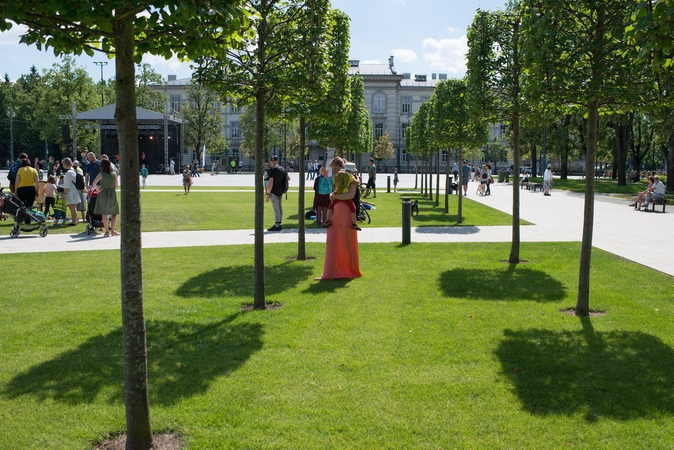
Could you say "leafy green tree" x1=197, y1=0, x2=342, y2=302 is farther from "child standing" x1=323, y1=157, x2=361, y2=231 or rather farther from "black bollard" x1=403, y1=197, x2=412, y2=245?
"black bollard" x1=403, y1=197, x2=412, y2=245

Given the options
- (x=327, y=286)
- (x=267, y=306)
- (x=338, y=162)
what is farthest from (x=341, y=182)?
(x=267, y=306)

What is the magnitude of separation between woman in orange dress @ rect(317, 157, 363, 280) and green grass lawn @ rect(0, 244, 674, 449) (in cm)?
33

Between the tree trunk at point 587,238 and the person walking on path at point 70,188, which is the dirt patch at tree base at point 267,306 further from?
the person walking on path at point 70,188

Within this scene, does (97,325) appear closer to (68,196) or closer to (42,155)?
(68,196)

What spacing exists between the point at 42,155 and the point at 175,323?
9321 cm

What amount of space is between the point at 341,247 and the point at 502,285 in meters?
2.57

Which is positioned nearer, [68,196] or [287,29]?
[287,29]

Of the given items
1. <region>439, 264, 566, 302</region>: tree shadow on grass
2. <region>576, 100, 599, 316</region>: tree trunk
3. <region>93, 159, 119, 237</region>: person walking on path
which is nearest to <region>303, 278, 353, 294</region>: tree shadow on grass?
<region>439, 264, 566, 302</region>: tree shadow on grass

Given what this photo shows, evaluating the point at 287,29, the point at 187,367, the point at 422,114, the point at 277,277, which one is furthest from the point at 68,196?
the point at 422,114

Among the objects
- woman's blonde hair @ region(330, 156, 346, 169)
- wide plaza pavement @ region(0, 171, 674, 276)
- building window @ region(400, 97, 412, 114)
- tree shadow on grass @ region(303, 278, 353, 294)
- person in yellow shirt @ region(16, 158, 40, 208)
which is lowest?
tree shadow on grass @ region(303, 278, 353, 294)

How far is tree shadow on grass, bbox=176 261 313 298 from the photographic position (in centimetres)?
A: 871

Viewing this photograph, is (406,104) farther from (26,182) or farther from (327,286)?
(327,286)

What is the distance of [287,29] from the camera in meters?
8.51

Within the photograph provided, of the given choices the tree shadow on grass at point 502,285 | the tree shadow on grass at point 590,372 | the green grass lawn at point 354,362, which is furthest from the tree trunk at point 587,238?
the tree shadow on grass at point 502,285
